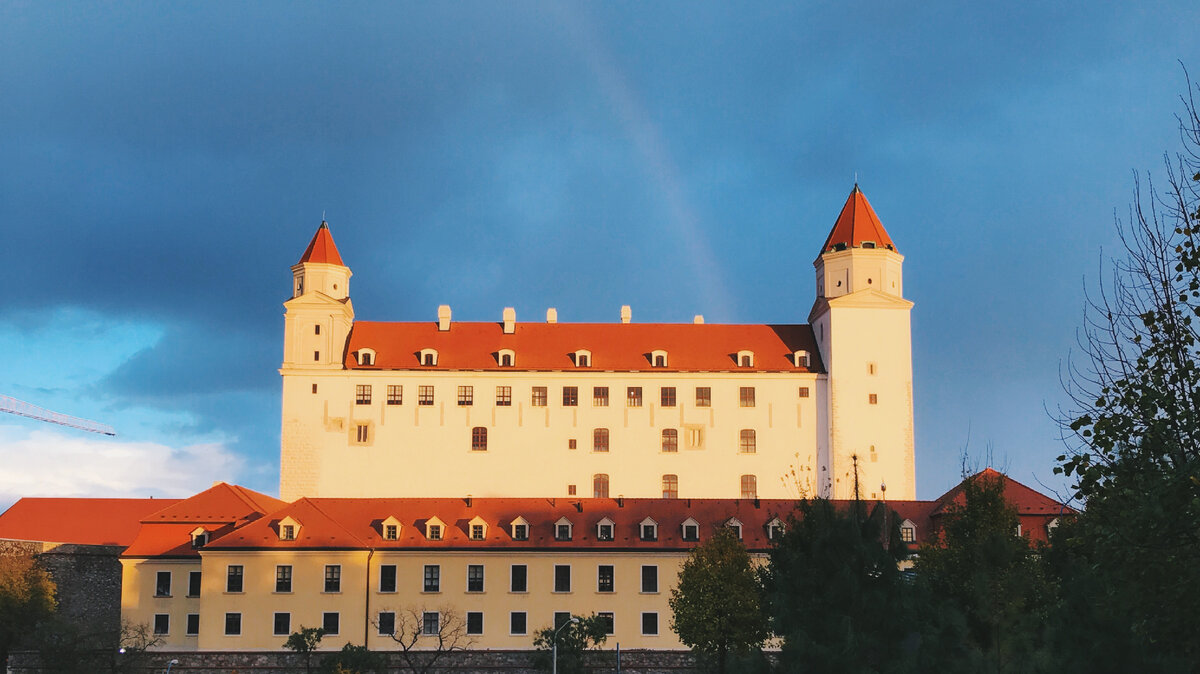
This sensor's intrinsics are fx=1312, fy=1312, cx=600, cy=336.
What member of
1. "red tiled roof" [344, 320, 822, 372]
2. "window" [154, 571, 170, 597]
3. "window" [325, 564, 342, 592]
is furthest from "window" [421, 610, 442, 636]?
"red tiled roof" [344, 320, 822, 372]

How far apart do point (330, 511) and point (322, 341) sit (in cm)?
1974

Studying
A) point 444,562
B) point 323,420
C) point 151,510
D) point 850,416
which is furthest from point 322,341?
point 850,416

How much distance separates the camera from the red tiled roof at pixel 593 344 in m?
90.6

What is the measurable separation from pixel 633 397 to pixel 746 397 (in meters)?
7.74

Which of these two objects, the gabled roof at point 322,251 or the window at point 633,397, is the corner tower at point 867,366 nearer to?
the window at point 633,397

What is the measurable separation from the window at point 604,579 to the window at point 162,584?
76.2 feet

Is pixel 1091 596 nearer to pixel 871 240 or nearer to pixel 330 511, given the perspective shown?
pixel 330 511

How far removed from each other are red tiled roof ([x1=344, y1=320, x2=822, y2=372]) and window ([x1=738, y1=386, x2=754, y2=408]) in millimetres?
1351

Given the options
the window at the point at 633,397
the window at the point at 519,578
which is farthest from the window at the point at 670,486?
the window at the point at 519,578

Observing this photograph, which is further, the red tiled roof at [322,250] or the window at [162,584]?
the red tiled roof at [322,250]

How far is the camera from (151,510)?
9038cm

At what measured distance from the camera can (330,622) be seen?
2660 inches

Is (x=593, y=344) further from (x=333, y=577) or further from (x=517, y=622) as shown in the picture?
(x=333, y=577)

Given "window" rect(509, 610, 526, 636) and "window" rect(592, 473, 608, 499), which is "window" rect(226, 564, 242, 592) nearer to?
"window" rect(509, 610, 526, 636)
